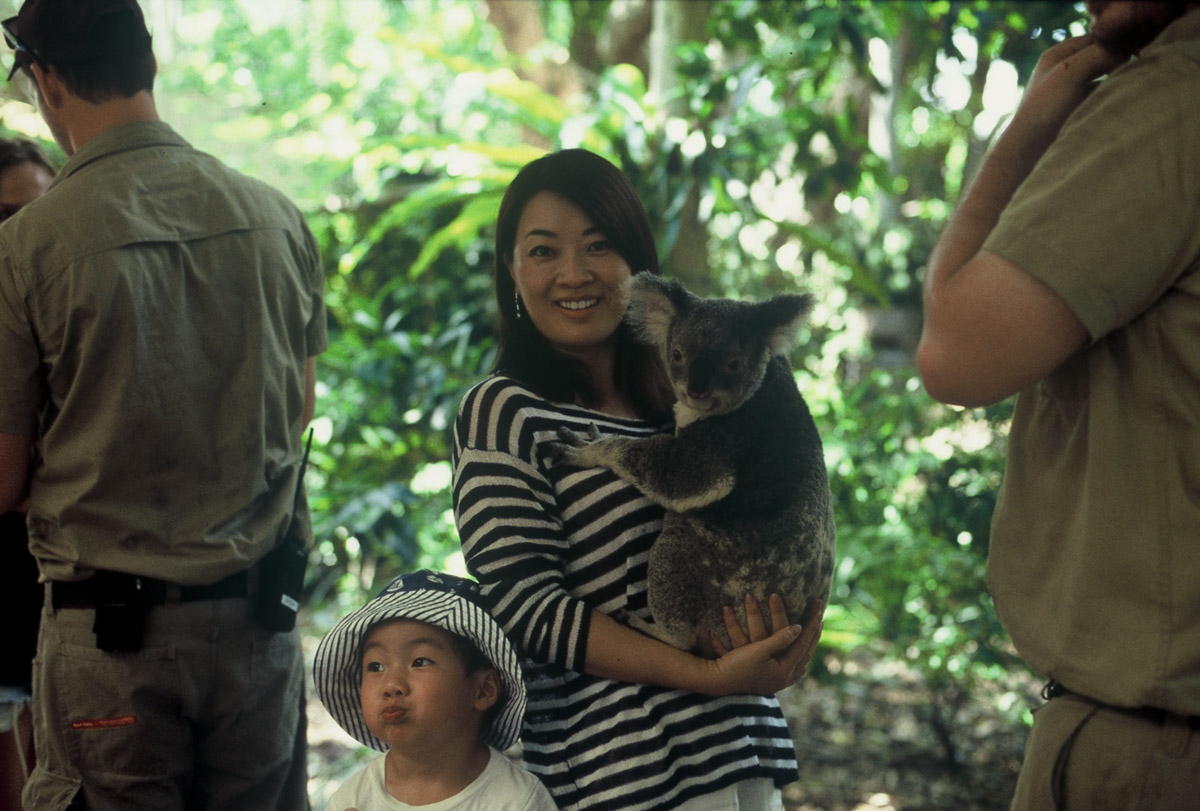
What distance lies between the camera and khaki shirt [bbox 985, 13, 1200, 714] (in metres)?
0.91

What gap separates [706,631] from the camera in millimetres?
1281

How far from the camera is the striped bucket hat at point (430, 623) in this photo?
1.26 meters

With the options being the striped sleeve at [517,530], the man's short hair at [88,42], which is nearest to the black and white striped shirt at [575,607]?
the striped sleeve at [517,530]

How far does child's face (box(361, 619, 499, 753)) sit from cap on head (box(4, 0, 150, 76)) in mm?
1082

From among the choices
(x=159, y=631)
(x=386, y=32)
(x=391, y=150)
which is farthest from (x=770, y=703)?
(x=391, y=150)

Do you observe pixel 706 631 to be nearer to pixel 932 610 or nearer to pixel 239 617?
pixel 239 617

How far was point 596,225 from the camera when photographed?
4.51 ft

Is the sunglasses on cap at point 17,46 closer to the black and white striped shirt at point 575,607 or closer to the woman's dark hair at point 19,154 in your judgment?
the woman's dark hair at point 19,154

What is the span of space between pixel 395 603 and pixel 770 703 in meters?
0.55

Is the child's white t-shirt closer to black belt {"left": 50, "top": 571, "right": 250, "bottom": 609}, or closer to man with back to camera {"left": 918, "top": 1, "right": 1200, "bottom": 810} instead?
black belt {"left": 50, "top": 571, "right": 250, "bottom": 609}

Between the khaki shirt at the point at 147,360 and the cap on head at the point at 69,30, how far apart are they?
5.2 inches

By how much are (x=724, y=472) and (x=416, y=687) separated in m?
0.50

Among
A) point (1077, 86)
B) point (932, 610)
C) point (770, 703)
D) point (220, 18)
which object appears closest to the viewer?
point (1077, 86)

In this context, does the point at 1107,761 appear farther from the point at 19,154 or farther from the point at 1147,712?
the point at 19,154
